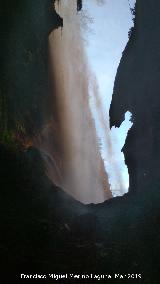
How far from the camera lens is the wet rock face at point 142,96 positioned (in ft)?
49.9

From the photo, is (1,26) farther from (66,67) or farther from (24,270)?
(66,67)

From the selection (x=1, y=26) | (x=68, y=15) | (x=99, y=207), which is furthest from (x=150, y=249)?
(x=68, y=15)

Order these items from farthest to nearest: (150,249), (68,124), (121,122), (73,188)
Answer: (68,124) → (73,188) → (121,122) → (150,249)

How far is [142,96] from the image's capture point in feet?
55.2

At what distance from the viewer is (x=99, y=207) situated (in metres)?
15.8

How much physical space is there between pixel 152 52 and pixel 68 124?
1375 cm

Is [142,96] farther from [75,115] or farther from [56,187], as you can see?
[75,115]

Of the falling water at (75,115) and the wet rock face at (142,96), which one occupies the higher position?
the falling water at (75,115)

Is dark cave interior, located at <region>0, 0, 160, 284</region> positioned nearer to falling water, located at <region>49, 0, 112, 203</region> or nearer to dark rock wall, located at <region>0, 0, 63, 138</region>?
dark rock wall, located at <region>0, 0, 63, 138</region>

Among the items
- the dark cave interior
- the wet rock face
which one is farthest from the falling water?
the wet rock face

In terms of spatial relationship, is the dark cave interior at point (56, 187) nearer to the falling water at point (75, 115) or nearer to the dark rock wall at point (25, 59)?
the dark rock wall at point (25, 59)

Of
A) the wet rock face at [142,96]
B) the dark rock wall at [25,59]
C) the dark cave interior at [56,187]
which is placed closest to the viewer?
the dark cave interior at [56,187]

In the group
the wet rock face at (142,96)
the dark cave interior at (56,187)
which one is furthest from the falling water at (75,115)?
the wet rock face at (142,96)

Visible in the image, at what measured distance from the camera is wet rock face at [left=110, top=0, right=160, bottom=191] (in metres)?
15.2
